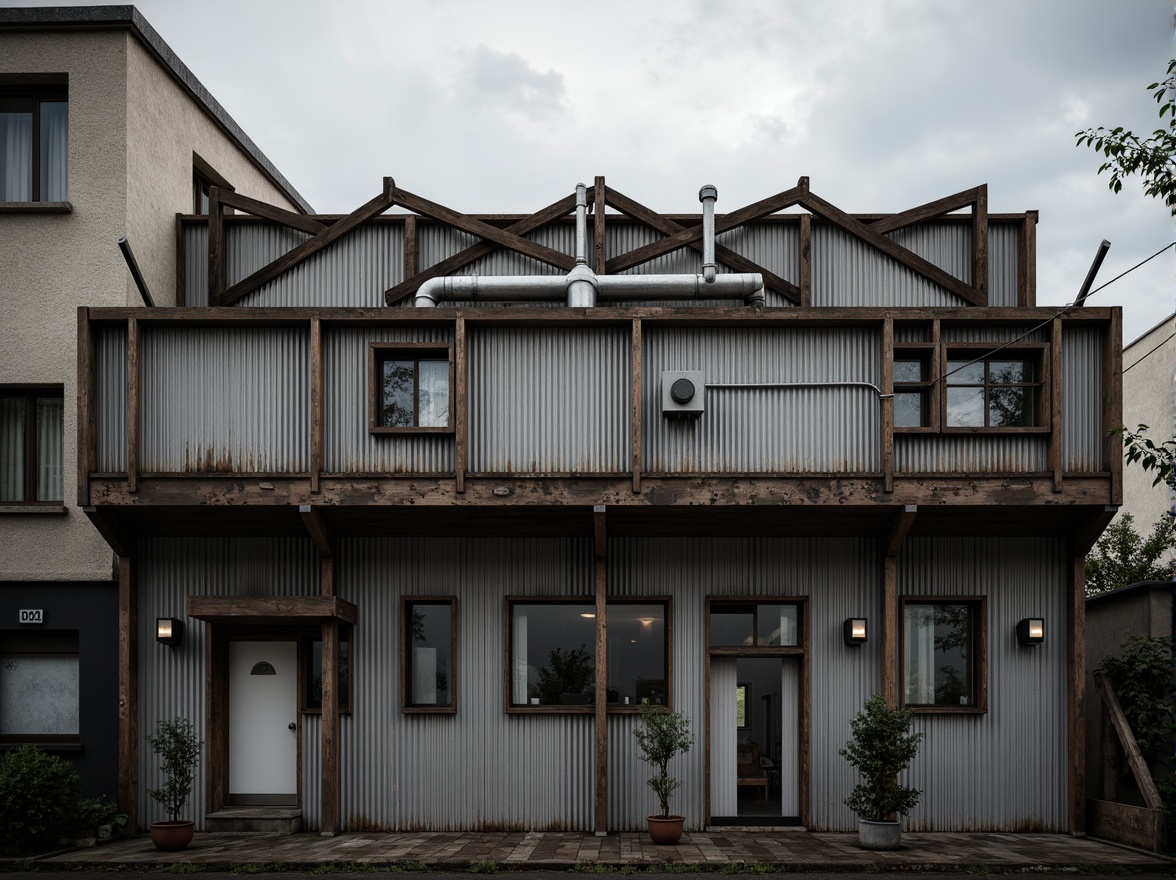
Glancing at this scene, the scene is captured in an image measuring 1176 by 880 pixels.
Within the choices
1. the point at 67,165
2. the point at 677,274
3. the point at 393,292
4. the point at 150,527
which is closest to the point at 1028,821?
the point at 677,274

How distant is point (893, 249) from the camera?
13984 millimetres

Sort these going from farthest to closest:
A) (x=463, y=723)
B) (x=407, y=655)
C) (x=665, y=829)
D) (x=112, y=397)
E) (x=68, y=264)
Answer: (x=68, y=264) → (x=407, y=655) → (x=463, y=723) → (x=112, y=397) → (x=665, y=829)

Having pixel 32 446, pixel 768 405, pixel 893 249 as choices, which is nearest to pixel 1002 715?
pixel 768 405

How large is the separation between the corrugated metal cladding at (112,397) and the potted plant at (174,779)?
3069mm

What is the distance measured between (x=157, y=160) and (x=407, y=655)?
7.42 metres

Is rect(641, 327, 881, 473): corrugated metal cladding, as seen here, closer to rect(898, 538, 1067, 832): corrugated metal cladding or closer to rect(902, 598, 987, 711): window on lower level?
rect(898, 538, 1067, 832): corrugated metal cladding

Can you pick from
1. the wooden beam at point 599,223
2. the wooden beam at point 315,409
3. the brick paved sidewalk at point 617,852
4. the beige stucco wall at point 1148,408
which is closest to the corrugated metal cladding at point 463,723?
the brick paved sidewalk at point 617,852

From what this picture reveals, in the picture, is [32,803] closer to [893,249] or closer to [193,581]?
[193,581]

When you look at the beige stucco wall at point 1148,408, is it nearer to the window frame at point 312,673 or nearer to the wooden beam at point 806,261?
the wooden beam at point 806,261

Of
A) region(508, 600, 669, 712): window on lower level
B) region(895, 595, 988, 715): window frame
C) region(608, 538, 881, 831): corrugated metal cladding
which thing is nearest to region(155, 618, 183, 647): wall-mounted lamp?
region(508, 600, 669, 712): window on lower level

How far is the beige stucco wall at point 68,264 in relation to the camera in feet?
42.9

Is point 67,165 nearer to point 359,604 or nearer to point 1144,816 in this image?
point 359,604

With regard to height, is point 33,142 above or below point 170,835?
above

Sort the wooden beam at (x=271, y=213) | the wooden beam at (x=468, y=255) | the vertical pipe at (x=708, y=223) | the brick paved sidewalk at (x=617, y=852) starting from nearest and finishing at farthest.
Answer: the brick paved sidewalk at (x=617, y=852) → the vertical pipe at (x=708, y=223) → the wooden beam at (x=468, y=255) → the wooden beam at (x=271, y=213)
